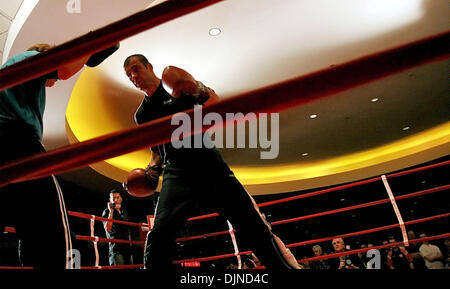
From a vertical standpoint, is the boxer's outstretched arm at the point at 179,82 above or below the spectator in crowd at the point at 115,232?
above

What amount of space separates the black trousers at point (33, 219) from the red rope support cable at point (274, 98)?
1.37 feet

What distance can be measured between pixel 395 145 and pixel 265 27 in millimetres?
5607

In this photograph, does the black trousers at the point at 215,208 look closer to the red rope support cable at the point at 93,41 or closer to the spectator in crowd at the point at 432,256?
the red rope support cable at the point at 93,41

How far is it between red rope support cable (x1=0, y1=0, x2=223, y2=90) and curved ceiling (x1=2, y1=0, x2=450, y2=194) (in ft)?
7.74

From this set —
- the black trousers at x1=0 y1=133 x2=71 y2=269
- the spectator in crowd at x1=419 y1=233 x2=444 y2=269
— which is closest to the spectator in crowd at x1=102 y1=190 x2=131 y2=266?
the black trousers at x1=0 y1=133 x2=71 y2=269

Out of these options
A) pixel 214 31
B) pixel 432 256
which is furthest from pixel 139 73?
pixel 432 256

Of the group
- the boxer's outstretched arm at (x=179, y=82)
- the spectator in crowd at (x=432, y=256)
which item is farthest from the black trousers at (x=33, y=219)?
the spectator in crowd at (x=432, y=256)

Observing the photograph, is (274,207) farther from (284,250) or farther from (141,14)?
(141,14)

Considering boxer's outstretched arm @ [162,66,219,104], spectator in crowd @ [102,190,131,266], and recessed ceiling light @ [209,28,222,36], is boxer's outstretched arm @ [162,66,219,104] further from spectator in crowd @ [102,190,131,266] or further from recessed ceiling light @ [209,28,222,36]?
spectator in crowd @ [102,190,131,266]

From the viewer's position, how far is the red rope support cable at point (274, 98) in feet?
1.64

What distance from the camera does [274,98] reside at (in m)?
0.54

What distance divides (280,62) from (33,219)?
4.56 metres

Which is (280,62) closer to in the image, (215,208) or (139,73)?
(139,73)
